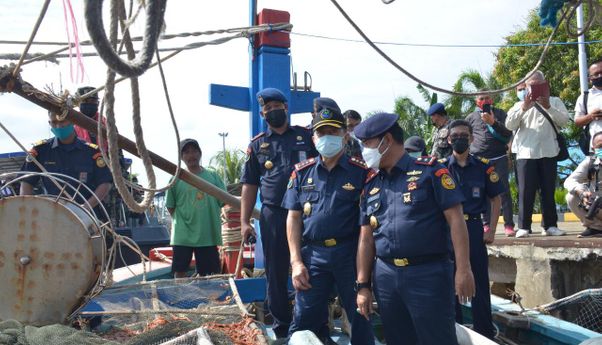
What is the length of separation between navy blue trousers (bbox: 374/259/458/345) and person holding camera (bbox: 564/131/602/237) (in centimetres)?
307

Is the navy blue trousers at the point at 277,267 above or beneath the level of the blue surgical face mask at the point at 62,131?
beneath

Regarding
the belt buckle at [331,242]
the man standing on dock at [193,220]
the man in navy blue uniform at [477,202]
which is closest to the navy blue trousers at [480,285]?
the man in navy blue uniform at [477,202]

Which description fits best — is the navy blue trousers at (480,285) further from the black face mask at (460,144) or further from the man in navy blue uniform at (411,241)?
the man in navy blue uniform at (411,241)

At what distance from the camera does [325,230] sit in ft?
14.2

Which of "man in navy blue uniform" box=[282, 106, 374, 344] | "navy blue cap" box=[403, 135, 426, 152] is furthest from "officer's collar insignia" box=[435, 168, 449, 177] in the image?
"navy blue cap" box=[403, 135, 426, 152]

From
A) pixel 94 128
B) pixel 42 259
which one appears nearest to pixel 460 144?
pixel 94 128

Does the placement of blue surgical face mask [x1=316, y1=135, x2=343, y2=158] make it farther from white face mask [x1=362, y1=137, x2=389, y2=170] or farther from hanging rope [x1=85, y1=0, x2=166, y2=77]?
hanging rope [x1=85, y1=0, x2=166, y2=77]

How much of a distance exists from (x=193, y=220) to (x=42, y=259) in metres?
2.25

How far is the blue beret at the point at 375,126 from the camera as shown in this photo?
151 inches

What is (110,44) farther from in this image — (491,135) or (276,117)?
(491,135)

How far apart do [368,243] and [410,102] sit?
21.1 meters

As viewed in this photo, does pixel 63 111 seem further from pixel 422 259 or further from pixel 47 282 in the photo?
pixel 422 259

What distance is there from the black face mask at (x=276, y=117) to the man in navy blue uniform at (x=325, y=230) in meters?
0.56

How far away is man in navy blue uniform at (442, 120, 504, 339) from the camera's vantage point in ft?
16.4
